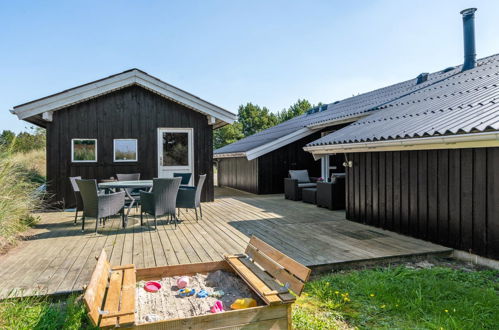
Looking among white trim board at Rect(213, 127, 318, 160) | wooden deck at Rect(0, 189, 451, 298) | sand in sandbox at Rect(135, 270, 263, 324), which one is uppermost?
white trim board at Rect(213, 127, 318, 160)

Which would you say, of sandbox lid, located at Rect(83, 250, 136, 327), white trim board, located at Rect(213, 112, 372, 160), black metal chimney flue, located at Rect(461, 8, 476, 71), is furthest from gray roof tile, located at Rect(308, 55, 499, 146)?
sandbox lid, located at Rect(83, 250, 136, 327)

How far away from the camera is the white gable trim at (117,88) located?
8057 millimetres

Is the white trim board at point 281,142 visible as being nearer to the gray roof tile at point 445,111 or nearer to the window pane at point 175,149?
the window pane at point 175,149

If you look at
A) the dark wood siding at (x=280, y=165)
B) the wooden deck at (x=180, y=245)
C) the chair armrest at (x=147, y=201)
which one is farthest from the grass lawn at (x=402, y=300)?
the dark wood siding at (x=280, y=165)

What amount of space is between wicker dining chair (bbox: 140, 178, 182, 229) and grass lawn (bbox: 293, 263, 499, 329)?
10.6 ft

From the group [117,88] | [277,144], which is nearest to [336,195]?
[277,144]

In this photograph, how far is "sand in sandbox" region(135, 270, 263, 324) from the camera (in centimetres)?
257

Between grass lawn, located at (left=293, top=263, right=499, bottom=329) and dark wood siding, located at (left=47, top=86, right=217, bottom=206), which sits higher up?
dark wood siding, located at (left=47, top=86, right=217, bottom=206)

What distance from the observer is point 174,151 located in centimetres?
945

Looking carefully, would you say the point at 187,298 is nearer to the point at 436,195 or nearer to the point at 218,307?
the point at 218,307

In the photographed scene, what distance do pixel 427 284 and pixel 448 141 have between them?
1.85 m

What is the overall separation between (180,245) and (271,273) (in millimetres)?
2272

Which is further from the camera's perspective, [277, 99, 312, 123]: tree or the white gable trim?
[277, 99, 312, 123]: tree

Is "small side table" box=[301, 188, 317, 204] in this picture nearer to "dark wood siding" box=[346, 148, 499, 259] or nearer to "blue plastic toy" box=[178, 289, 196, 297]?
"dark wood siding" box=[346, 148, 499, 259]
